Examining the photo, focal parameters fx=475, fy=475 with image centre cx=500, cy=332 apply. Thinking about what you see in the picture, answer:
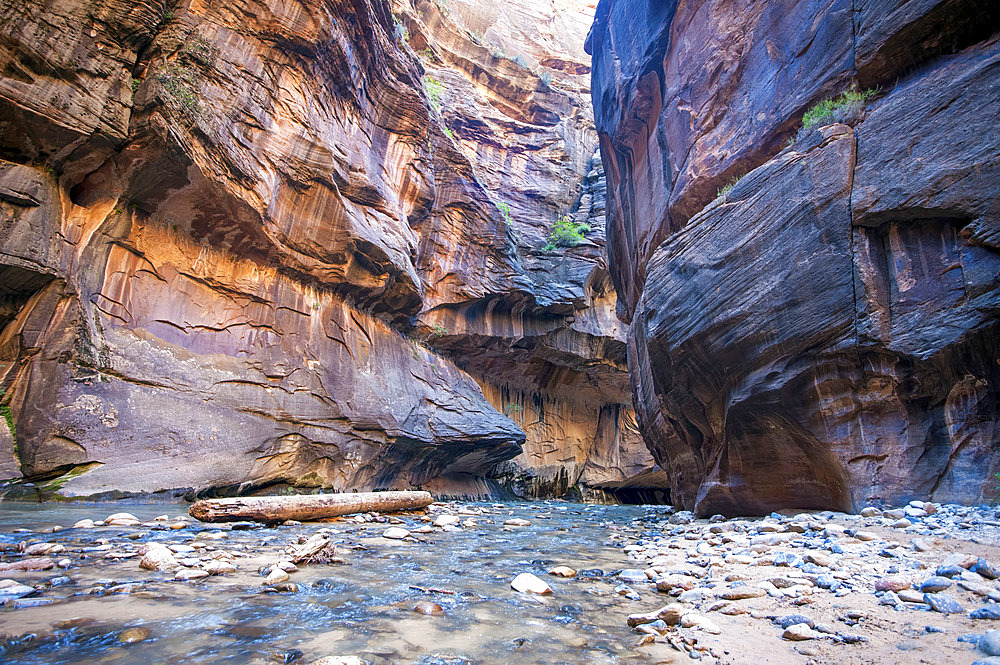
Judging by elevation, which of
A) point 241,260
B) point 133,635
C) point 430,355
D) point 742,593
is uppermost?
point 241,260

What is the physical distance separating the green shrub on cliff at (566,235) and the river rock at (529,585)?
19444 millimetres

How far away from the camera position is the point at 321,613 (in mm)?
2832

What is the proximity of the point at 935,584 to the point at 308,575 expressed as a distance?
4109 mm

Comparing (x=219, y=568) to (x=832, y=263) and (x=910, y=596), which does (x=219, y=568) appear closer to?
(x=910, y=596)

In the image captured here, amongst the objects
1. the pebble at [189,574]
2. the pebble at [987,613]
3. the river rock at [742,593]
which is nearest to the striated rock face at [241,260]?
the pebble at [189,574]

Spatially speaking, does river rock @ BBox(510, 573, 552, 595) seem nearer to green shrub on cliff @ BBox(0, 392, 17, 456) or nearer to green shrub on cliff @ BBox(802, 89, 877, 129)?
green shrub on cliff @ BBox(802, 89, 877, 129)

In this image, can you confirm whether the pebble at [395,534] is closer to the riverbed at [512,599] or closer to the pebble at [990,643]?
the riverbed at [512,599]

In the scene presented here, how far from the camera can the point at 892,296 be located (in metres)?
5.62

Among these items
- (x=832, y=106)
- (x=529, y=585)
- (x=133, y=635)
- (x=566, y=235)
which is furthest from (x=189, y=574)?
(x=566, y=235)

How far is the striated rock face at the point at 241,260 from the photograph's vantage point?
8.12 m

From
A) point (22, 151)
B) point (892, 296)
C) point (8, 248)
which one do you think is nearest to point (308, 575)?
point (892, 296)

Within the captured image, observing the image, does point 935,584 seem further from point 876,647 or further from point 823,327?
point 823,327

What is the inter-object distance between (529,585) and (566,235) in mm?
19884

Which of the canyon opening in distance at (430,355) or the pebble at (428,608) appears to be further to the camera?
the pebble at (428,608)
